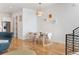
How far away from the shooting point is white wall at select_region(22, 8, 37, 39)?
4.83m

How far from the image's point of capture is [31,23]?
530cm

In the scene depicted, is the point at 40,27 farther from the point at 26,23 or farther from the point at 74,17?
the point at 74,17

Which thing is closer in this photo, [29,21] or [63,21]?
[63,21]

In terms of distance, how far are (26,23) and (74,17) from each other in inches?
72.2

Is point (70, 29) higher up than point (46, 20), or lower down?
lower down

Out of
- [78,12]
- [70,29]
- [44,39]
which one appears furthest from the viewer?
[44,39]

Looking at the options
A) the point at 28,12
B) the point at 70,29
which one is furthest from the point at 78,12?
the point at 28,12

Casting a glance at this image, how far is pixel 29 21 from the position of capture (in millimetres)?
5262

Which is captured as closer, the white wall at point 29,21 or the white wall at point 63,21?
the white wall at point 29,21

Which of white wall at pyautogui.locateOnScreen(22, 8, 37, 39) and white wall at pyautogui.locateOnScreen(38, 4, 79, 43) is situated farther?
white wall at pyautogui.locateOnScreen(38, 4, 79, 43)

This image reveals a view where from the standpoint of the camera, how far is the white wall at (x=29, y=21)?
4.83 m
